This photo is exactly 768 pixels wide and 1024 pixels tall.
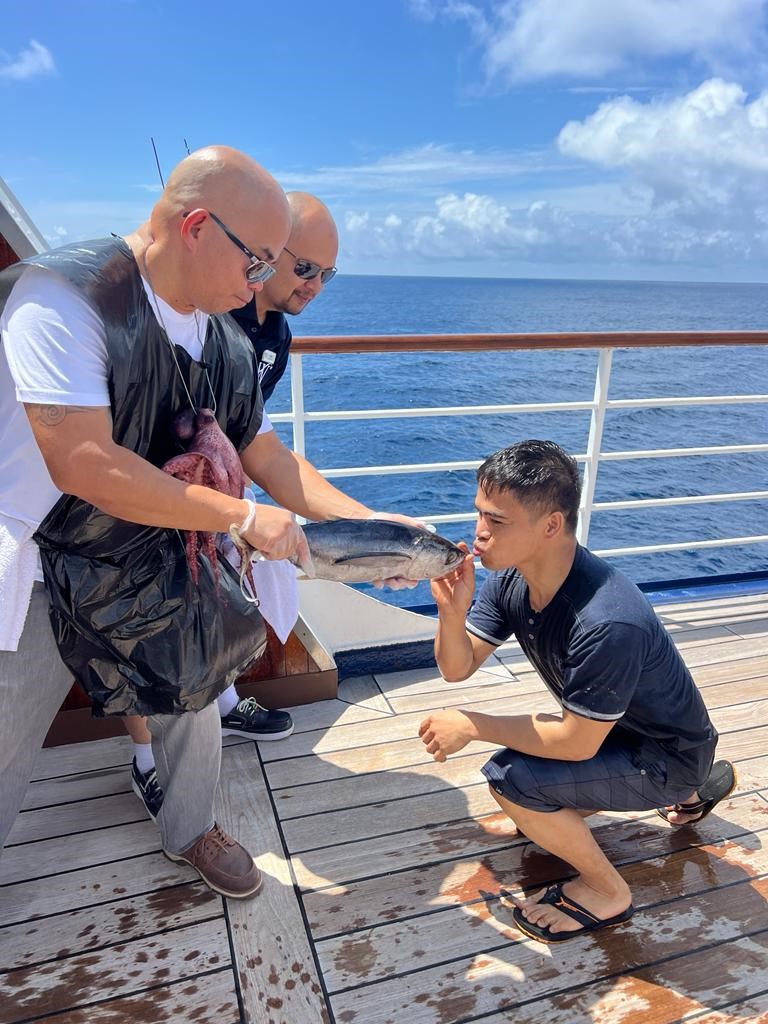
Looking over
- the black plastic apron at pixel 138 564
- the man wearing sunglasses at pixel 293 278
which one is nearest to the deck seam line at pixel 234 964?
the black plastic apron at pixel 138 564

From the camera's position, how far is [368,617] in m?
3.25

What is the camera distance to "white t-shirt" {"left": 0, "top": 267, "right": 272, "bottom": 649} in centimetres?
136

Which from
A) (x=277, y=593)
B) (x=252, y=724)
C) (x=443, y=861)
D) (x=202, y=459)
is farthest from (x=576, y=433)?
(x=202, y=459)

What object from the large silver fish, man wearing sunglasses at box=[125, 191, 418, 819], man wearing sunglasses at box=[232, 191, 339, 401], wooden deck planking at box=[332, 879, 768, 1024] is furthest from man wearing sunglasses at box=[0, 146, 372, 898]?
wooden deck planking at box=[332, 879, 768, 1024]

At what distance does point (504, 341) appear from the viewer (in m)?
3.30

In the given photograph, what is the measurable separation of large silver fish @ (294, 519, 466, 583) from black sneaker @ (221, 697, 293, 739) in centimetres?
116

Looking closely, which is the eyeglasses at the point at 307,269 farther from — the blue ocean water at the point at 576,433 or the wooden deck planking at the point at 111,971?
the blue ocean water at the point at 576,433

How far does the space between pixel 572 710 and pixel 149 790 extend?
134 centimetres

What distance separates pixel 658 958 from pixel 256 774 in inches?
53.2

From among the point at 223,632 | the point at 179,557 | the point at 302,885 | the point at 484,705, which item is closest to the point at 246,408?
the point at 179,557

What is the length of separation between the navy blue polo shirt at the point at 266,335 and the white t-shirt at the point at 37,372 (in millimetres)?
825

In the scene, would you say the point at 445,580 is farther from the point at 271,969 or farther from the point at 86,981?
the point at 86,981

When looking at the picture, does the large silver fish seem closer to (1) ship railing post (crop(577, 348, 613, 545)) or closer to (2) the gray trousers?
(2) the gray trousers

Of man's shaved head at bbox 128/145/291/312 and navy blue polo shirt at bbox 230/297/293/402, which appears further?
navy blue polo shirt at bbox 230/297/293/402
